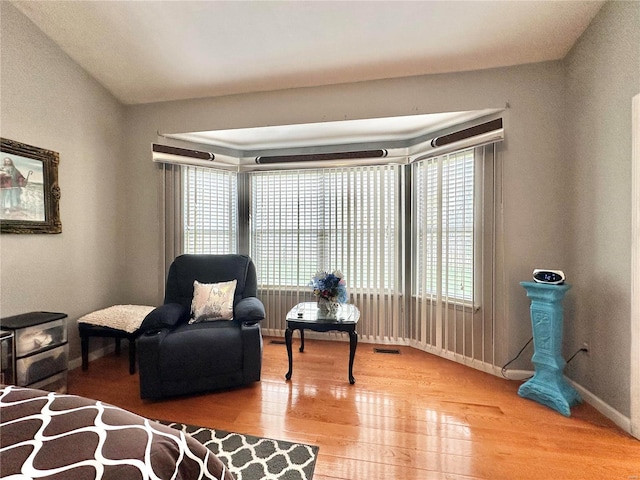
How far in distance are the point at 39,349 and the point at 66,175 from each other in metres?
1.52

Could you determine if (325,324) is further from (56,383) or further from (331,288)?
(56,383)

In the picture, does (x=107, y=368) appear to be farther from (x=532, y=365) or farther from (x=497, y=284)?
(x=532, y=365)

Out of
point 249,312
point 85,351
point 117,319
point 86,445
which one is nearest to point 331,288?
point 249,312

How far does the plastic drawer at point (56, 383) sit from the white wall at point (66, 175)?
51 cm

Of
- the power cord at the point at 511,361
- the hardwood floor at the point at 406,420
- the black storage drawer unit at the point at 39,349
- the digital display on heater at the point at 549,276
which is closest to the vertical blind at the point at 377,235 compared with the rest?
the power cord at the point at 511,361

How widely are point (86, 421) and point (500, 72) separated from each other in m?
3.37

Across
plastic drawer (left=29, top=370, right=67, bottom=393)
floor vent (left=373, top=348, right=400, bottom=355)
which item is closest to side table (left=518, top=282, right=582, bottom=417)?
floor vent (left=373, top=348, right=400, bottom=355)

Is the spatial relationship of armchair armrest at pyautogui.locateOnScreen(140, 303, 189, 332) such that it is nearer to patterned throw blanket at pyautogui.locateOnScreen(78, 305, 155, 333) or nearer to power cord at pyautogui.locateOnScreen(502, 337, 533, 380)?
patterned throw blanket at pyautogui.locateOnScreen(78, 305, 155, 333)

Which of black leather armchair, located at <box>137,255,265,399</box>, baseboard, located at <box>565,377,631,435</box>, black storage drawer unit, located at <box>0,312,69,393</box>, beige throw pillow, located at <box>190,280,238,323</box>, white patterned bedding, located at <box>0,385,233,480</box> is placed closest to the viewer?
white patterned bedding, located at <box>0,385,233,480</box>

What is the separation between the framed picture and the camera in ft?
6.85

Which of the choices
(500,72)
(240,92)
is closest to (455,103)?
(500,72)

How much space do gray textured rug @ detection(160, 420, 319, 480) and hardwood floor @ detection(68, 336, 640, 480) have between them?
63 mm

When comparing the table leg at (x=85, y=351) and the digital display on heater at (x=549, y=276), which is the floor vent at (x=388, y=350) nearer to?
the digital display on heater at (x=549, y=276)

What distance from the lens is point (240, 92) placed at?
282 cm
